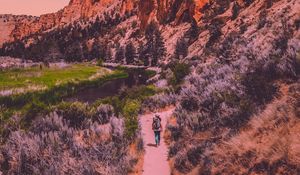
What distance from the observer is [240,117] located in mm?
13453

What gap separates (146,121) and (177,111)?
8.22 feet

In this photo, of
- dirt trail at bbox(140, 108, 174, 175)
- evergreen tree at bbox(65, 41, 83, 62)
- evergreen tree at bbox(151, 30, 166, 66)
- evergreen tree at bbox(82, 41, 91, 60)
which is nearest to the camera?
dirt trail at bbox(140, 108, 174, 175)

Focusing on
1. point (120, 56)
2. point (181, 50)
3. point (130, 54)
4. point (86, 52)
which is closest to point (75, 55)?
point (86, 52)

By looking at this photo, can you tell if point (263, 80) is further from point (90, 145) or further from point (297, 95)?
point (90, 145)

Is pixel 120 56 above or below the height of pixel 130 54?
below

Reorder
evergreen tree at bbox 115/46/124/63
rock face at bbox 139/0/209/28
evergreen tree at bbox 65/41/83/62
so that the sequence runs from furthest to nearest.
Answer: evergreen tree at bbox 65/41/83/62
evergreen tree at bbox 115/46/124/63
rock face at bbox 139/0/209/28

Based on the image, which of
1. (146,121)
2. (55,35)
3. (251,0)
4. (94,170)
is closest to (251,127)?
(94,170)

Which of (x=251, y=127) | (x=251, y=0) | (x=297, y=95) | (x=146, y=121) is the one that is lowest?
(x=146, y=121)

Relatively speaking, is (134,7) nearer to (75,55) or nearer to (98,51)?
(75,55)

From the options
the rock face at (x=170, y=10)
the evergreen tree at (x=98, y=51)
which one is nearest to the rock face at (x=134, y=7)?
the rock face at (x=170, y=10)

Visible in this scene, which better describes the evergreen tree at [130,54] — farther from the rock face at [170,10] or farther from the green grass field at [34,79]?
the green grass field at [34,79]

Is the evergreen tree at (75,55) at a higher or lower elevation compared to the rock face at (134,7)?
lower

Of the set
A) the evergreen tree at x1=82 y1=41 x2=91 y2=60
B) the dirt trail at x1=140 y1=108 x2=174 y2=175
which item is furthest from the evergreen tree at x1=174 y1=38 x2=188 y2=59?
the evergreen tree at x1=82 y1=41 x2=91 y2=60

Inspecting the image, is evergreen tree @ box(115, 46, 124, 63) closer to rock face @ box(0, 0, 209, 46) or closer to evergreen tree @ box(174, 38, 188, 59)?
rock face @ box(0, 0, 209, 46)
